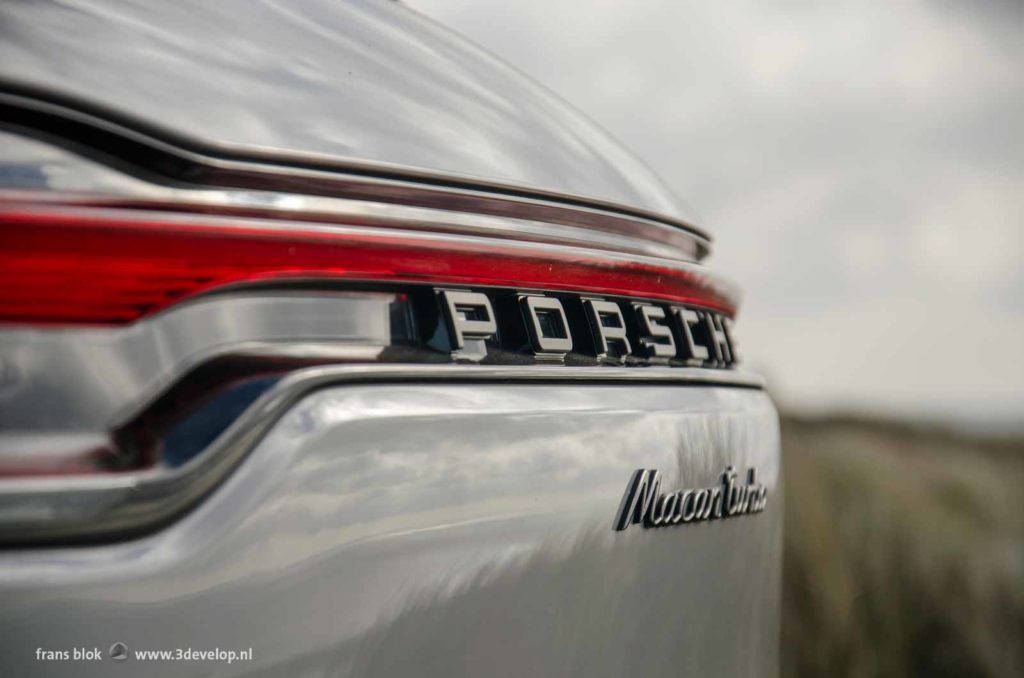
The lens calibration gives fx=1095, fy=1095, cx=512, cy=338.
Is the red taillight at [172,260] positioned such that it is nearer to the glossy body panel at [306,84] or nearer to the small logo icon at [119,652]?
the glossy body panel at [306,84]

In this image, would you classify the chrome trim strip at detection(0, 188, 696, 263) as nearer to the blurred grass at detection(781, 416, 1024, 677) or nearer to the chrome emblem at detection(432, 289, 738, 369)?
the chrome emblem at detection(432, 289, 738, 369)

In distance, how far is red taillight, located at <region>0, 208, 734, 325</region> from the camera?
2.91 ft

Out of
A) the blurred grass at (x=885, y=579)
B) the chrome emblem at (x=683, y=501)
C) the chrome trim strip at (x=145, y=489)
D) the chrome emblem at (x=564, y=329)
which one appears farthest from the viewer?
the blurred grass at (x=885, y=579)

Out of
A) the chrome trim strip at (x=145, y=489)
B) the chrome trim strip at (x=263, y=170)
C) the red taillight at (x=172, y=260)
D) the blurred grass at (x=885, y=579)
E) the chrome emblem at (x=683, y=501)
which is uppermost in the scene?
the chrome trim strip at (x=263, y=170)

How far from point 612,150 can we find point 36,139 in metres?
0.93

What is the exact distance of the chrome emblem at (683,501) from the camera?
1262 millimetres

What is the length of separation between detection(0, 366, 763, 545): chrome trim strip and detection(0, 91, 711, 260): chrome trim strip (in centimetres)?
18

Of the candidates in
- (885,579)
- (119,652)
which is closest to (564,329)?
(119,652)

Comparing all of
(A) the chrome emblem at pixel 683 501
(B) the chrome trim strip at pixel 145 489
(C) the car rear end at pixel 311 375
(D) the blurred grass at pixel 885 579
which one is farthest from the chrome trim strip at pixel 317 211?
(D) the blurred grass at pixel 885 579

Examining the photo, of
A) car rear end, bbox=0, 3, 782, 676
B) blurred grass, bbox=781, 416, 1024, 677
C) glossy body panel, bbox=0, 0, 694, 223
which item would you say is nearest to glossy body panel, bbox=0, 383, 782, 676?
car rear end, bbox=0, 3, 782, 676

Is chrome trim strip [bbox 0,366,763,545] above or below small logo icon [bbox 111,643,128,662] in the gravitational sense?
above

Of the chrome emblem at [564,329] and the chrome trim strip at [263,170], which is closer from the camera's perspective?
the chrome trim strip at [263,170]

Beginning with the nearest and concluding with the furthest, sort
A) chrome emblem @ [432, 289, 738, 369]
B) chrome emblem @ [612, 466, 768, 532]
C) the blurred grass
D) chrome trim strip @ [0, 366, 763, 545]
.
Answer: chrome trim strip @ [0, 366, 763, 545] → chrome emblem @ [432, 289, 738, 369] → chrome emblem @ [612, 466, 768, 532] → the blurred grass

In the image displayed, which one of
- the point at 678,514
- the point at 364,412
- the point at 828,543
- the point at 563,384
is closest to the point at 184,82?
the point at 364,412
